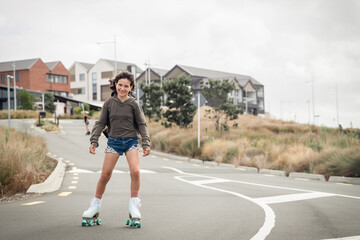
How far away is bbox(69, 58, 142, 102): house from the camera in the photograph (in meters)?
84.8

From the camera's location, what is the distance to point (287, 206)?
24.6ft

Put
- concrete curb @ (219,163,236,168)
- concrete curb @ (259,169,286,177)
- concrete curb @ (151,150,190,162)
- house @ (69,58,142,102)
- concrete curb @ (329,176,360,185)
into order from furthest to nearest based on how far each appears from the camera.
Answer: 1. house @ (69,58,142,102)
2. concrete curb @ (151,150,190,162)
3. concrete curb @ (219,163,236,168)
4. concrete curb @ (259,169,286,177)
5. concrete curb @ (329,176,360,185)

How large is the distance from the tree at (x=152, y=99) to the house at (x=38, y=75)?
43.9 m

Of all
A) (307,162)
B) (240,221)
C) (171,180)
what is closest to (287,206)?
(240,221)

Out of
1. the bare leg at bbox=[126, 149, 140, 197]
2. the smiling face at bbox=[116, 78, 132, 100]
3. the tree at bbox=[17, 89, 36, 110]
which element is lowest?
the bare leg at bbox=[126, 149, 140, 197]

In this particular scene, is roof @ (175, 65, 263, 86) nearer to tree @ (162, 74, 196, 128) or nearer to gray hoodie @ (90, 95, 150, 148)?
tree @ (162, 74, 196, 128)

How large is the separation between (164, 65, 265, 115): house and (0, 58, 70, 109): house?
2239cm

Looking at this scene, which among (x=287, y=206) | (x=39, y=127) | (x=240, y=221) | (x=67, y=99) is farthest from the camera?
(x=67, y=99)

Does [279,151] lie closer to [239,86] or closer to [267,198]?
[267,198]

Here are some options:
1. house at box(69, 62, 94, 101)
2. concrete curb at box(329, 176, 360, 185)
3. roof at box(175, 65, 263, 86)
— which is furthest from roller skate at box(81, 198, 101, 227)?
house at box(69, 62, 94, 101)

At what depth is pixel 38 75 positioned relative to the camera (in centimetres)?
7950

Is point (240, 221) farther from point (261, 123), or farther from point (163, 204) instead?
point (261, 123)

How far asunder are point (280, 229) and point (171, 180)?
22.9ft

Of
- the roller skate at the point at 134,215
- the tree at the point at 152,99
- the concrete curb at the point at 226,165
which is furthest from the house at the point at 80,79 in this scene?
the roller skate at the point at 134,215
